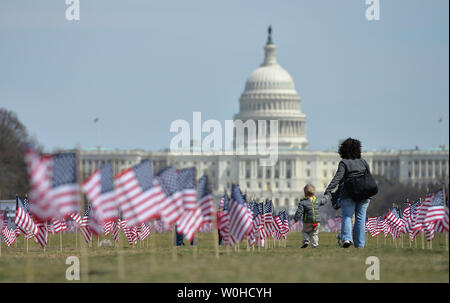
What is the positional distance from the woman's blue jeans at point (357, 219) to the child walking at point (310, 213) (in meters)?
1.20

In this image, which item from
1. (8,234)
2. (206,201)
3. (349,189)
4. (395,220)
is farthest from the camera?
(8,234)

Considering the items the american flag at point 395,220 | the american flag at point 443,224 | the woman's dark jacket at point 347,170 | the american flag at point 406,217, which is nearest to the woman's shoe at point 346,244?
the woman's dark jacket at point 347,170

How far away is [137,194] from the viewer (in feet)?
74.3

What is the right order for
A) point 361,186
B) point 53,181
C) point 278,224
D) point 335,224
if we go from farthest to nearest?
point 335,224
point 278,224
point 361,186
point 53,181

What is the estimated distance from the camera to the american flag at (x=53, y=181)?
829 inches

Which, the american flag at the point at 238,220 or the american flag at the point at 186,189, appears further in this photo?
the american flag at the point at 238,220

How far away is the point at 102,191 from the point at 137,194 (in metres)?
0.69

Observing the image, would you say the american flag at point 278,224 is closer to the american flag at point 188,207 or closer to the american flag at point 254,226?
the american flag at point 254,226

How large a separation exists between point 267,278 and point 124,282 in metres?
2.05

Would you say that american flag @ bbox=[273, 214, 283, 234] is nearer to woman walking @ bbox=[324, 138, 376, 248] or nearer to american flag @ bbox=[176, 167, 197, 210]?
woman walking @ bbox=[324, 138, 376, 248]

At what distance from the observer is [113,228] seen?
152ft

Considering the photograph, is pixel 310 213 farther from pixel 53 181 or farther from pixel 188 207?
pixel 53 181

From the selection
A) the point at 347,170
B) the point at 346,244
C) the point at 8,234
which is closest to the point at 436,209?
the point at 346,244
